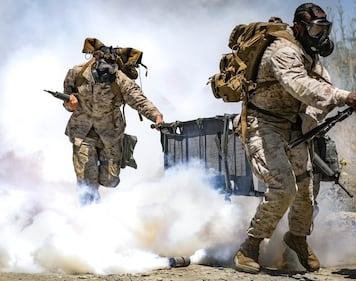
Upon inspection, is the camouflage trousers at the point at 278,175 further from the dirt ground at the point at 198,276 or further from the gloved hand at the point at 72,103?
the gloved hand at the point at 72,103

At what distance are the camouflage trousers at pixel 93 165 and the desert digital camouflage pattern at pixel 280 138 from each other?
2.38 meters

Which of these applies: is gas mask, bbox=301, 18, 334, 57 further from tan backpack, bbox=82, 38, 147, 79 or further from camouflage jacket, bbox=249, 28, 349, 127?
tan backpack, bbox=82, 38, 147, 79

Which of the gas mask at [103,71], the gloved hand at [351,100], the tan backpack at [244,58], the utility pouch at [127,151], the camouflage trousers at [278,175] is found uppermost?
the gas mask at [103,71]

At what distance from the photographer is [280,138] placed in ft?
15.8

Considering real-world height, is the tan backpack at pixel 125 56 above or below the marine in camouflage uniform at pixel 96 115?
above

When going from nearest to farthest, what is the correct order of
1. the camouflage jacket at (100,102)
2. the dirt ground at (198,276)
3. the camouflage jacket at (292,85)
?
the camouflage jacket at (292,85) → the dirt ground at (198,276) → the camouflage jacket at (100,102)

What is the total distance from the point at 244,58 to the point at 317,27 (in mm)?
593

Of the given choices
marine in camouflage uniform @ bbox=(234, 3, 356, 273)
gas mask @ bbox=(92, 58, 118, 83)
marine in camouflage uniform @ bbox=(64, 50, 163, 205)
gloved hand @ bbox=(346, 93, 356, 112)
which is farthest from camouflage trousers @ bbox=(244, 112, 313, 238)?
gas mask @ bbox=(92, 58, 118, 83)

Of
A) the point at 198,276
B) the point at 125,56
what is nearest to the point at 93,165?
the point at 125,56

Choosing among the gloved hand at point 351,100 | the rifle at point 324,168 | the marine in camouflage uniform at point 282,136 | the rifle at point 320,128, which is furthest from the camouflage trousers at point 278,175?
the rifle at point 324,168

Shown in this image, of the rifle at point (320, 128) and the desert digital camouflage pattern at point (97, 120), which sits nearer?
the rifle at point (320, 128)

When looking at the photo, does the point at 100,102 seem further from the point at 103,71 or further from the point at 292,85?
the point at 292,85

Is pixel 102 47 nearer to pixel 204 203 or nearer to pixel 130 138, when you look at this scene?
pixel 130 138

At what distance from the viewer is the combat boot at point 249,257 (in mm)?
4859
